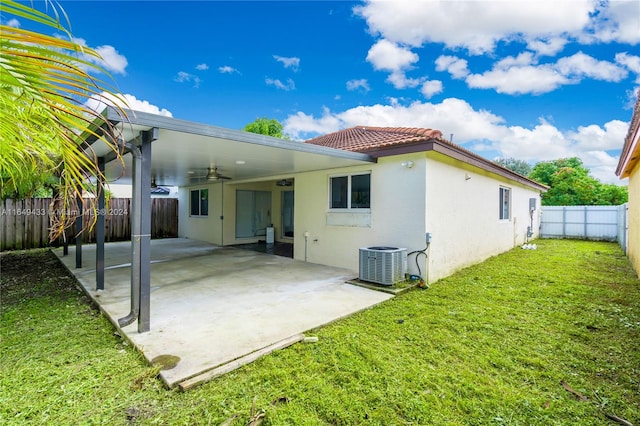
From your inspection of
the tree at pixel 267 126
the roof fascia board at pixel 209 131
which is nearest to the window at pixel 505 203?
the roof fascia board at pixel 209 131

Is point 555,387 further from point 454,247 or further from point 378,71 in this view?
point 378,71

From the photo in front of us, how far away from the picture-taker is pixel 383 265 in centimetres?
618

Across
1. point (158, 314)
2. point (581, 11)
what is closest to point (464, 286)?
point (158, 314)

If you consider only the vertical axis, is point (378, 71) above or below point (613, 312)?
above

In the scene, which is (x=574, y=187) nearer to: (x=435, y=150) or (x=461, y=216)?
(x=461, y=216)

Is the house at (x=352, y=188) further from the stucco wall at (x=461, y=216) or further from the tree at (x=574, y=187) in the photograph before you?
the tree at (x=574, y=187)

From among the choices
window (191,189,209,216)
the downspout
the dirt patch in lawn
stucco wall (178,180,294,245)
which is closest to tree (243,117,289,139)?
window (191,189,209,216)

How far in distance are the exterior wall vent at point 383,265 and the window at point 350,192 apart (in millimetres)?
1465

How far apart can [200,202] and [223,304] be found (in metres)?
10.3

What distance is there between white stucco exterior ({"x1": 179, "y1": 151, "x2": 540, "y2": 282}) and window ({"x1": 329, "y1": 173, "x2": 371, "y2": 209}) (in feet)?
0.47

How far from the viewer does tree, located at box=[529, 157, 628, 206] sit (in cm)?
2161

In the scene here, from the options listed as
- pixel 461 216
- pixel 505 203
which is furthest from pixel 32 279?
pixel 505 203

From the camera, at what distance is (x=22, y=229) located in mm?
11266

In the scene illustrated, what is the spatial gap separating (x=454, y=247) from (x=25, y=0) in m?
8.05
